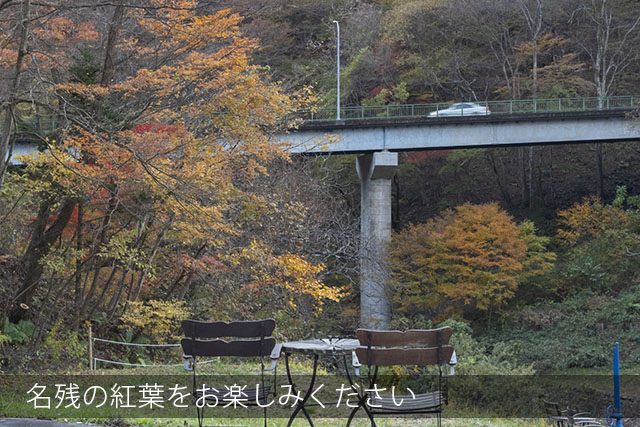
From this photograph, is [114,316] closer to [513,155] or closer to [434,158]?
[434,158]

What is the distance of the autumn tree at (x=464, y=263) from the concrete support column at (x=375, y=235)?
0.78 meters

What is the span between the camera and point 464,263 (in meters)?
27.8

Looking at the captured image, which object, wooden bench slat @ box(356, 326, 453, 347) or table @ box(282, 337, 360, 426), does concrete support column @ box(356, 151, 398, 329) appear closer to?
table @ box(282, 337, 360, 426)

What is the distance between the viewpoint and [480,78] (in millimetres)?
44375

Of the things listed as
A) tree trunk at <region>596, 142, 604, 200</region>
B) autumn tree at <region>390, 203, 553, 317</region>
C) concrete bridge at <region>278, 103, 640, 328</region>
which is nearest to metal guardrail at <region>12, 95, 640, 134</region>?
concrete bridge at <region>278, 103, 640, 328</region>

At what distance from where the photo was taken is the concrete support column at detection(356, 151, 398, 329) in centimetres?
2903

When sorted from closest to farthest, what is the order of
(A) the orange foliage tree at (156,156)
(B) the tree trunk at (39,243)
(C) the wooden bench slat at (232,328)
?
(C) the wooden bench slat at (232,328) → (A) the orange foliage tree at (156,156) → (B) the tree trunk at (39,243)

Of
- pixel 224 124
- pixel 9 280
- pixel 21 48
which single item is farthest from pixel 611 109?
pixel 21 48

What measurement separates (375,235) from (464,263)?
16.2ft

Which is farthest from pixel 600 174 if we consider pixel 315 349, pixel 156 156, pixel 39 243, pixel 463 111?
pixel 315 349

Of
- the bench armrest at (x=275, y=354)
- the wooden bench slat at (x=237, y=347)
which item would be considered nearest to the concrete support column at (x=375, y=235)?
the bench armrest at (x=275, y=354)

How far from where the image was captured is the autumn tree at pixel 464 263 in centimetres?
2741

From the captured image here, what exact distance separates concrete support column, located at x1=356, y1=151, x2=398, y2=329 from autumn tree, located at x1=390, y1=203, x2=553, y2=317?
783 millimetres

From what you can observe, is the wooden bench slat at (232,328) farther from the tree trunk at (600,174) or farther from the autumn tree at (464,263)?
the tree trunk at (600,174)
